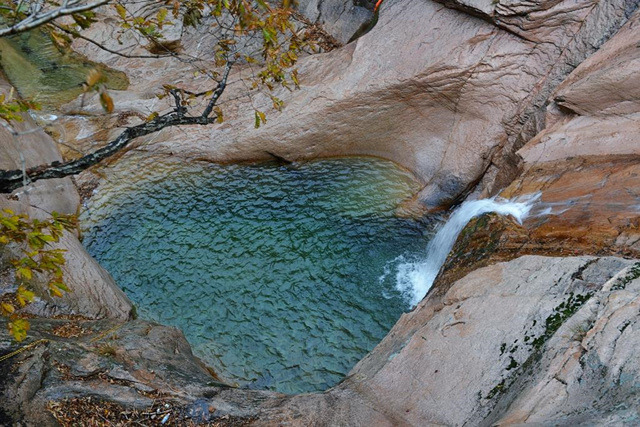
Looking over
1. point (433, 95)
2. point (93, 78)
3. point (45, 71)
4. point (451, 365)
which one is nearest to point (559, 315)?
point (451, 365)

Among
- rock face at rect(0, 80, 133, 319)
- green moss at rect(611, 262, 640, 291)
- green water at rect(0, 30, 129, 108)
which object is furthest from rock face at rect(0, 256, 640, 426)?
green water at rect(0, 30, 129, 108)

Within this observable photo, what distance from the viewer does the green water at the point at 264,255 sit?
8.24 metres

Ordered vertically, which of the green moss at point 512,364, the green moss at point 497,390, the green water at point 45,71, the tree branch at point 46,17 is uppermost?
the tree branch at point 46,17

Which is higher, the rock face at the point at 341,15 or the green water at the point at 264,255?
the rock face at the point at 341,15

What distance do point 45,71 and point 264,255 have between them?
29.4 ft

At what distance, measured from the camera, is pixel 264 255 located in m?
9.73

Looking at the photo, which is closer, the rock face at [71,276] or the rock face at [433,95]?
the rock face at [71,276]

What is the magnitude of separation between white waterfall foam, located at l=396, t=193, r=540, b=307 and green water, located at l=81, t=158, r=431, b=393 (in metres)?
0.23

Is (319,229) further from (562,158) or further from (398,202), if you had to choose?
(562,158)

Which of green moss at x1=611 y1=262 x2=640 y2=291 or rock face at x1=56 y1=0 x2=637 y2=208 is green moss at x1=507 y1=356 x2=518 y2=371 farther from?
rock face at x1=56 y1=0 x2=637 y2=208

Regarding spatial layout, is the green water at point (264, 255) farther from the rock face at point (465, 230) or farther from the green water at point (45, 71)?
the green water at point (45, 71)

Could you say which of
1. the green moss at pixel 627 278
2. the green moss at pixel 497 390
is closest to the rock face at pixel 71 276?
the green moss at pixel 497 390

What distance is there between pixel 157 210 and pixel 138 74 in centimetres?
515

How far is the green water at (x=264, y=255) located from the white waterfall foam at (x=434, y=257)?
0.23 meters
